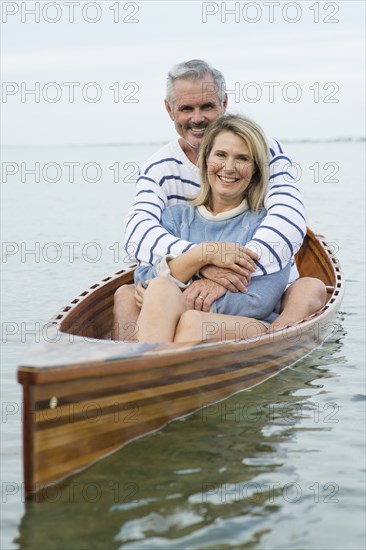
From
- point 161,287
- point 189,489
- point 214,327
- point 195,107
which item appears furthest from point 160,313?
point 195,107

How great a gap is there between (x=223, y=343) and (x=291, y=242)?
90cm

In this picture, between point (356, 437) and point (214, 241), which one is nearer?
point (356, 437)

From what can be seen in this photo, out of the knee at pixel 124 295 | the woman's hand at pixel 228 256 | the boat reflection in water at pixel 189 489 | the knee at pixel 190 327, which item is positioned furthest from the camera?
the knee at pixel 124 295

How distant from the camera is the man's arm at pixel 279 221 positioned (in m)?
4.56

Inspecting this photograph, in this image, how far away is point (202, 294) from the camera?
177 inches

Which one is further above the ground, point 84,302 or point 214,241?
point 214,241

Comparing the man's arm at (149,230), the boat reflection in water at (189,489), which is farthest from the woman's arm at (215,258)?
the boat reflection in water at (189,489)

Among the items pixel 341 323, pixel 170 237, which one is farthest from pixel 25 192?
pixel 170 237

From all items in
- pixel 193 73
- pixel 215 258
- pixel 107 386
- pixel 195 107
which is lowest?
pixel 107 386

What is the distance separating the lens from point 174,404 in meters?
3.93

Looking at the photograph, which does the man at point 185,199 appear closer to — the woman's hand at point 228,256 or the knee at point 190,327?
the woman's hand at point 228,256

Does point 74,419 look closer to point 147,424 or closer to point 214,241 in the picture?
point 147,424

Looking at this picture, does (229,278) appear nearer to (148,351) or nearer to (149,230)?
(149,230)

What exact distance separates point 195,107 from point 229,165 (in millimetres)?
648
